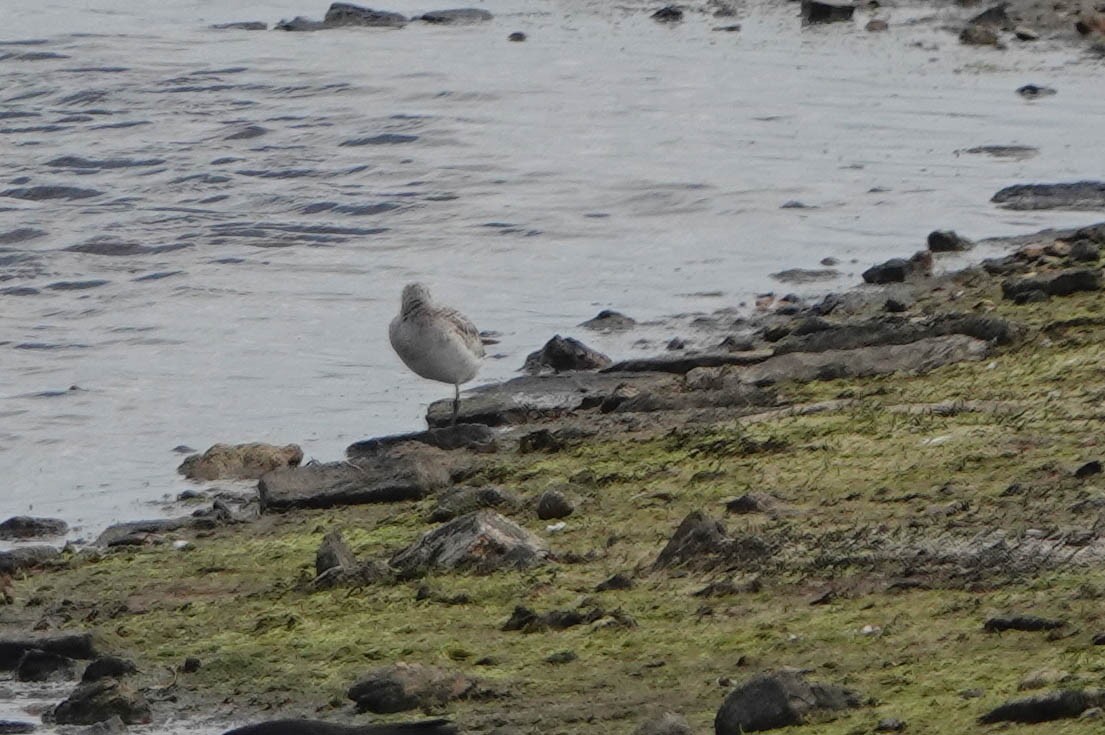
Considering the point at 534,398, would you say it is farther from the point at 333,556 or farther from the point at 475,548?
the point at 475,548

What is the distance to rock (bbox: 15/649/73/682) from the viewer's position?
7664 millimetres

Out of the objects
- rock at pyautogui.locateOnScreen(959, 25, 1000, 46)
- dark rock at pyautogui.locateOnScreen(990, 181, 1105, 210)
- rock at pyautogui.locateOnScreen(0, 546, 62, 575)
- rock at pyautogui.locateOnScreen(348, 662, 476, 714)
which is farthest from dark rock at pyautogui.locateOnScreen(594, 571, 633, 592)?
rock at pyautogui.locateOnScreen(959, 25, 1000, 46)

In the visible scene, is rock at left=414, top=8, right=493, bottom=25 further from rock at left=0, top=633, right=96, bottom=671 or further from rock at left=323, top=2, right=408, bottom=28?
rock at left=0, top=633, right=96, bottom=671

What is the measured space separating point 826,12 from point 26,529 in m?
19.5

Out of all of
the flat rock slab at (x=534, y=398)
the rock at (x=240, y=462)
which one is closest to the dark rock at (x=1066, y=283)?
the flat rock slab at (x=534, y=398)

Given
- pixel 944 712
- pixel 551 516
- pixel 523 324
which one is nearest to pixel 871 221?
pixel 523 324

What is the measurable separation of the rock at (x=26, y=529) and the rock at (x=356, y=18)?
2072 cm

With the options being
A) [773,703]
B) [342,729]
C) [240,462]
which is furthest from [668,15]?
[773,703]

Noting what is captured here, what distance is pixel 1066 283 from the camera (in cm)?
1225

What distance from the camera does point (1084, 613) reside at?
6184 mm

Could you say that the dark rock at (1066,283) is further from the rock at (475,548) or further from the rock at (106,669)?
the rock at (106,669)

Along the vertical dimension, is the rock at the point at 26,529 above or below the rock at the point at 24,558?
below

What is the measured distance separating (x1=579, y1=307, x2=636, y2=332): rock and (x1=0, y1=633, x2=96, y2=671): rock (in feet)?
24.1

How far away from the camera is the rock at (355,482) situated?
32.8 ft
